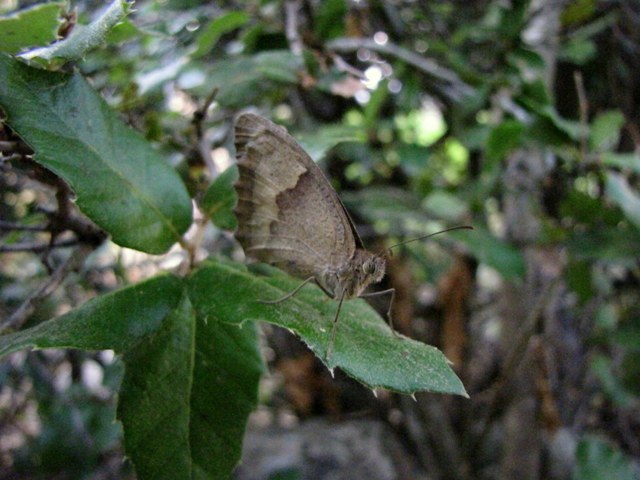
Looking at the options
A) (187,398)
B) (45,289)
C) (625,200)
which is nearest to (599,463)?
(625,200)

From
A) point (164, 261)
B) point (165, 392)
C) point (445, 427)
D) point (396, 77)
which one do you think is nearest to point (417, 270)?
point (445, 427)

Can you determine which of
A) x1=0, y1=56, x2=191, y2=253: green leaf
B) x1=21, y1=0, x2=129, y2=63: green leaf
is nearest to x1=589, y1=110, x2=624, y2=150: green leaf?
x1=0, y1=56, x2=191, y2=253: green leaf

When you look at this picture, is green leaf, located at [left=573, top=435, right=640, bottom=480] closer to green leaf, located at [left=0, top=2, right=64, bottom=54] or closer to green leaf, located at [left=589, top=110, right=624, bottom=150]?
green leaf, located at [left=589, top=110, right=624, bottom=150]

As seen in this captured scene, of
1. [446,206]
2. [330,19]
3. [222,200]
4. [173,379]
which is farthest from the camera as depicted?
[446,206]

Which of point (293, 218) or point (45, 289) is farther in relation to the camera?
point (293, 218)

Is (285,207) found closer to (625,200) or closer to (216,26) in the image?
(216,26)

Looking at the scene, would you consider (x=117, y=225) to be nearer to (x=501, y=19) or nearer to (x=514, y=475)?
(x=501, y=19)

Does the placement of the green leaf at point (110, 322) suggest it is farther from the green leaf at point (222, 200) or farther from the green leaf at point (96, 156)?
the green leaf at point (222, 200)
